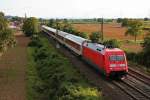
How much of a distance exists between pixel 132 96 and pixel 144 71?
11369mm

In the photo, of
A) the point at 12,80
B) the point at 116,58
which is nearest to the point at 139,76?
the point at 116,58

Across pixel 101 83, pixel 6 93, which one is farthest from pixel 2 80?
pixel 101 83

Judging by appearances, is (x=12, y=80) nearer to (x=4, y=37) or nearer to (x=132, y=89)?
(x=4, y=37)

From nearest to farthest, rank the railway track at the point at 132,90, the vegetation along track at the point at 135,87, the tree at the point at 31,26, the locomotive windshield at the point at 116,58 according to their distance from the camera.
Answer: the railway track at the point at 132,90, the vegetation along track at the point at 135,87, the locomotive windshield at the point at 116,58, the tree at the point at 31,26

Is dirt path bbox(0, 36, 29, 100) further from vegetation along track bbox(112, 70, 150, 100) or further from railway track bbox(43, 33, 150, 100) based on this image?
vegetation along track bbox(112, 70, 150, 100)

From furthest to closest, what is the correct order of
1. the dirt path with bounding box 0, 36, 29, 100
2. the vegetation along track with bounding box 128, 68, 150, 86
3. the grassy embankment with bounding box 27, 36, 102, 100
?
the vegetation along track with bounding box 128, 68, 150, 86 < the dirt path with bounding box 0, 36, 29, 100 < the grassy embankment with bounding box 27, 36, 102, 100

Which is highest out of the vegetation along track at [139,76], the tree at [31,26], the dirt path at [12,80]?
the tree at [31,26]

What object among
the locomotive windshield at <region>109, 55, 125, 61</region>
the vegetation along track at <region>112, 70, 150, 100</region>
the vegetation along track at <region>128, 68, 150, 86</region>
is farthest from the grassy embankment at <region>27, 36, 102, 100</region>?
the vegetation along track at <region>128, 68, 150, 86</region>

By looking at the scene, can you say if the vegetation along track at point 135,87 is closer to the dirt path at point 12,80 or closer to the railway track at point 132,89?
the railway track at point 132,89

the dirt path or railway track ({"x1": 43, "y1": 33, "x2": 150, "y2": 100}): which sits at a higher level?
railway track ({"x1": 43, "y1": 33, "x2": 150, "y2": 100})

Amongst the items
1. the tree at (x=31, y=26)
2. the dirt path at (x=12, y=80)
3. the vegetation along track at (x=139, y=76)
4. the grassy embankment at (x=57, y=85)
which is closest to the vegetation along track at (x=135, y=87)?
the vegetation along track at (x=139, y=76)

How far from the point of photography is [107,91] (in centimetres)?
2517

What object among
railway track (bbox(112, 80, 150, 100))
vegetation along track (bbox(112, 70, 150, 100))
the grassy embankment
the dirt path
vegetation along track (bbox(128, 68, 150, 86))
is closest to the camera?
the grassy embankment

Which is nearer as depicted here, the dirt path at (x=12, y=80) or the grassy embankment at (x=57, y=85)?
the grassy embankment at (x=57, y=85)
